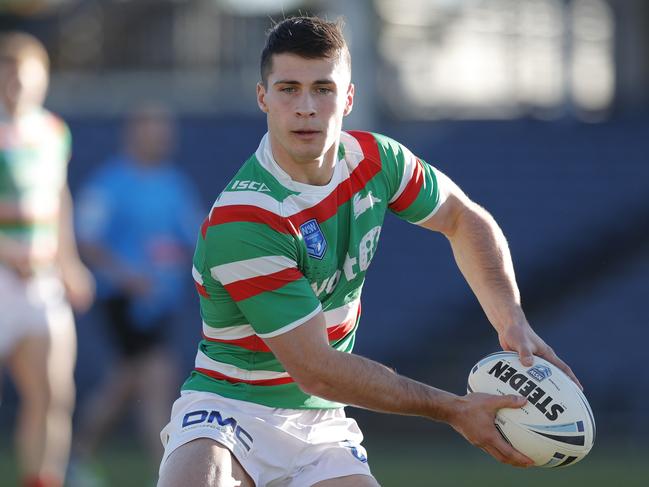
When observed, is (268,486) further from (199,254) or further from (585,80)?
(585,80)

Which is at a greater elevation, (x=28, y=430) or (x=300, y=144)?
(x=300, y=144)

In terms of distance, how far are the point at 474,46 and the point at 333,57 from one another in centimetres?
1033

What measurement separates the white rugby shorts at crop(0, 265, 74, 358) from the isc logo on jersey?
3.34m

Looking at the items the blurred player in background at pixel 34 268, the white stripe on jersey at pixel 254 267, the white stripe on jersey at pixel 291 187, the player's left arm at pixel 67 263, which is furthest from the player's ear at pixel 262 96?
the player's left arm at pixel 67 263

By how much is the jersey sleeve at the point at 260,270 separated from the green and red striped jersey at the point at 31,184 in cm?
353

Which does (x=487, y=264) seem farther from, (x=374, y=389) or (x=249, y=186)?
(x=249, y=186)

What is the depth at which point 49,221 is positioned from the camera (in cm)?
787

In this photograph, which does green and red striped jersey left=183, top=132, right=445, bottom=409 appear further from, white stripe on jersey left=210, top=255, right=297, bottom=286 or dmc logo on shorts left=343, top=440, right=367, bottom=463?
dmc logo on shorts left=343, top=440, right=367, bottom=463

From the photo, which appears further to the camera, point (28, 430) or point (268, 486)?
point (28, 430)

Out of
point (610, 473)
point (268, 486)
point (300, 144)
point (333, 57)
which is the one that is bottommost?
point (610, 473)

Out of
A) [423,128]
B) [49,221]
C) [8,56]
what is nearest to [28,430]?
[49,221]

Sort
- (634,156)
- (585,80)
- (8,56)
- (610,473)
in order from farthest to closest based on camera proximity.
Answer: (585,80) < (634,156) < (610,473) < (8,56)

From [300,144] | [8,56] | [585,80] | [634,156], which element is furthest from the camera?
[585,80]

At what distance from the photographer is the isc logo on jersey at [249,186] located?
448 centimetres
